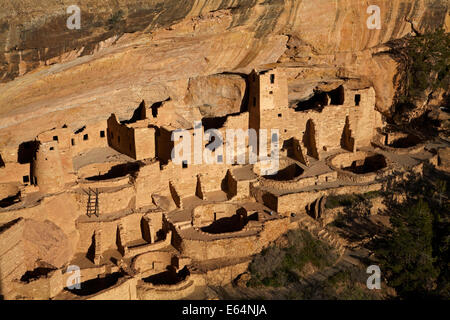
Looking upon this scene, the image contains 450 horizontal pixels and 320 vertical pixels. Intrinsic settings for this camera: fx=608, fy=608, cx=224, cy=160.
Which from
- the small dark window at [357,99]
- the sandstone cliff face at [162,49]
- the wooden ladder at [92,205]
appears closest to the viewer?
the sandstone cliff face at [162,49]

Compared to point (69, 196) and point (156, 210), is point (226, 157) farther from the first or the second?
point (69, 196)

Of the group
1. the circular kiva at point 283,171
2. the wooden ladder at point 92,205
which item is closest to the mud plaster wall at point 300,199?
the circular kiva at point 283,171

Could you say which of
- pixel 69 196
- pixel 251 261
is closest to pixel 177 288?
pixel 251 261

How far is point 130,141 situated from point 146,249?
13.6 ft

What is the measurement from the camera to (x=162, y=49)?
780 inches

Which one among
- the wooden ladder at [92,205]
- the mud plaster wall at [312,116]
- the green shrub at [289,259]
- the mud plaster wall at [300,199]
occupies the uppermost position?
the mud plaster wall at [312,116]

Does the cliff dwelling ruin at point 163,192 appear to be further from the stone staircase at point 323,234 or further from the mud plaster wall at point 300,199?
the stone staircase at point 323,234

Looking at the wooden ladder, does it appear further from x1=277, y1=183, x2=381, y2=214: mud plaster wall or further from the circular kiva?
x1=277, y1=183, x2=381, y2=214: mud plaster wall

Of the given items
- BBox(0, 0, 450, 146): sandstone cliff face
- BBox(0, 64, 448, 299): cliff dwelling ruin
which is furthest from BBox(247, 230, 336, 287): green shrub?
BBox(0, 0, 450, 146): sandstone cliff face

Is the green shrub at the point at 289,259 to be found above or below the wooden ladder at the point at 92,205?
below

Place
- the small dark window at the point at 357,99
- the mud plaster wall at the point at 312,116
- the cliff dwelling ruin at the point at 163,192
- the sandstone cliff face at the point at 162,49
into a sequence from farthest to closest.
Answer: the small dark window at the point at 357,99
the mud plaster wall at the point at 312,116
the sandstone cliff face at the point at 162,49
the cliff dwelling ruin at the point at 163,192

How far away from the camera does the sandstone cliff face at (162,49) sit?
57.8ft

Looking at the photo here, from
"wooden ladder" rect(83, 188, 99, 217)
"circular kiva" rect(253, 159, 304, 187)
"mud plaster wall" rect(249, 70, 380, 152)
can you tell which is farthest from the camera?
"mud plaster wall" rect(249, 70, 380, 152)

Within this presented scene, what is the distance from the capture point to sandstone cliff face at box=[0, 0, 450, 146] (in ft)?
57.8
